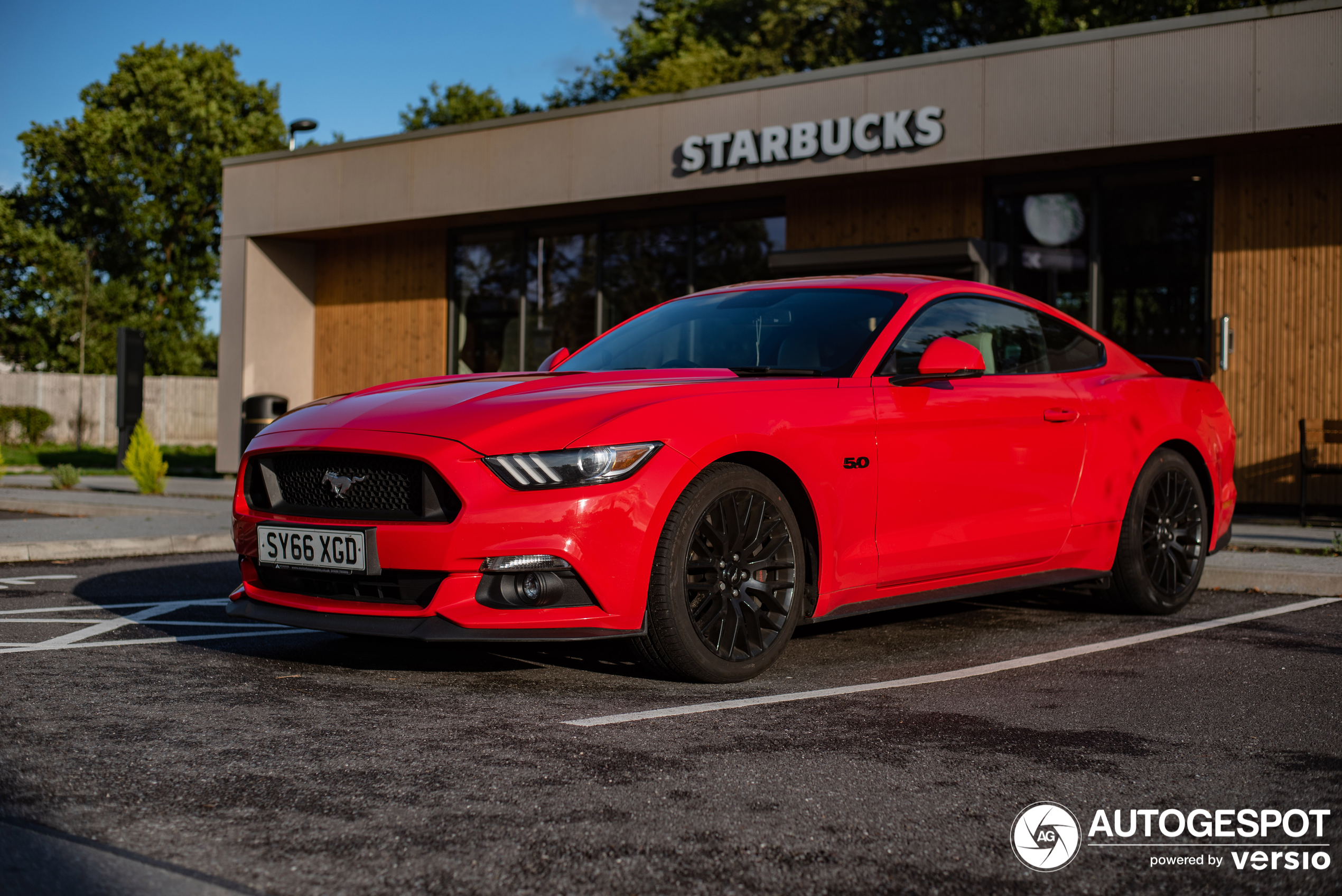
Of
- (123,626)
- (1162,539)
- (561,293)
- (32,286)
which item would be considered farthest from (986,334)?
(32,286)

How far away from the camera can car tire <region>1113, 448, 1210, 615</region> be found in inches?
249

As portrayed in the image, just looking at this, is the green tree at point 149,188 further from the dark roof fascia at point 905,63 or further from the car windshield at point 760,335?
the car windshield at point 760,335

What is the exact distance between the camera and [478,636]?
164 inches

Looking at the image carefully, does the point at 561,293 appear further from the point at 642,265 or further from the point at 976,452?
the point at 976,452

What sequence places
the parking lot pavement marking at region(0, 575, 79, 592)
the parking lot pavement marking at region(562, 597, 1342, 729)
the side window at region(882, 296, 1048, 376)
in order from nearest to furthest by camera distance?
1. the parking lot pavement marking at region(562, 597, 1342, 729)
2. the side window at region(882, 296, 1048, 376)
3. the parking lot pavement marking at region(0, 575, 79, 592)

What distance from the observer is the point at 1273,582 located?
7523 millimetres

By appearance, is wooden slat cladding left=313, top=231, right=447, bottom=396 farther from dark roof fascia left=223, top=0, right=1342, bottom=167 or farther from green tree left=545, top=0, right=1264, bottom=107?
green tree left=545, top=0, right=1264, bottom=107

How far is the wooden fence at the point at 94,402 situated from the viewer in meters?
35.7

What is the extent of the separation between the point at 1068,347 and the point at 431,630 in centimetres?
369

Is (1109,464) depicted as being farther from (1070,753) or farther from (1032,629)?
(1070,753)

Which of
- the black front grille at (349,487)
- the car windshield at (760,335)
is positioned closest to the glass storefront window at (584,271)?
the car windshield at (760,335)

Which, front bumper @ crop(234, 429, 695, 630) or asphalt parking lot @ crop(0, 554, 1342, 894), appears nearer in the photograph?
asphalt parking lot @ crop(0, 554, 1342, 894)

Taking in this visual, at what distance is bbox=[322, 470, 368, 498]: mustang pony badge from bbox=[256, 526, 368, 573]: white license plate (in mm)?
144

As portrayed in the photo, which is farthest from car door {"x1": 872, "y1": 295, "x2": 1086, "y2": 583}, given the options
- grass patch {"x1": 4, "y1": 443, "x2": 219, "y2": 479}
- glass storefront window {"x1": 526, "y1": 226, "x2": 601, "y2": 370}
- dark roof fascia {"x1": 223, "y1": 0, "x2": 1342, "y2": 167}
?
grass patch {"x1": 4, "y1": 443, "x2": 219, "y2": 479}
